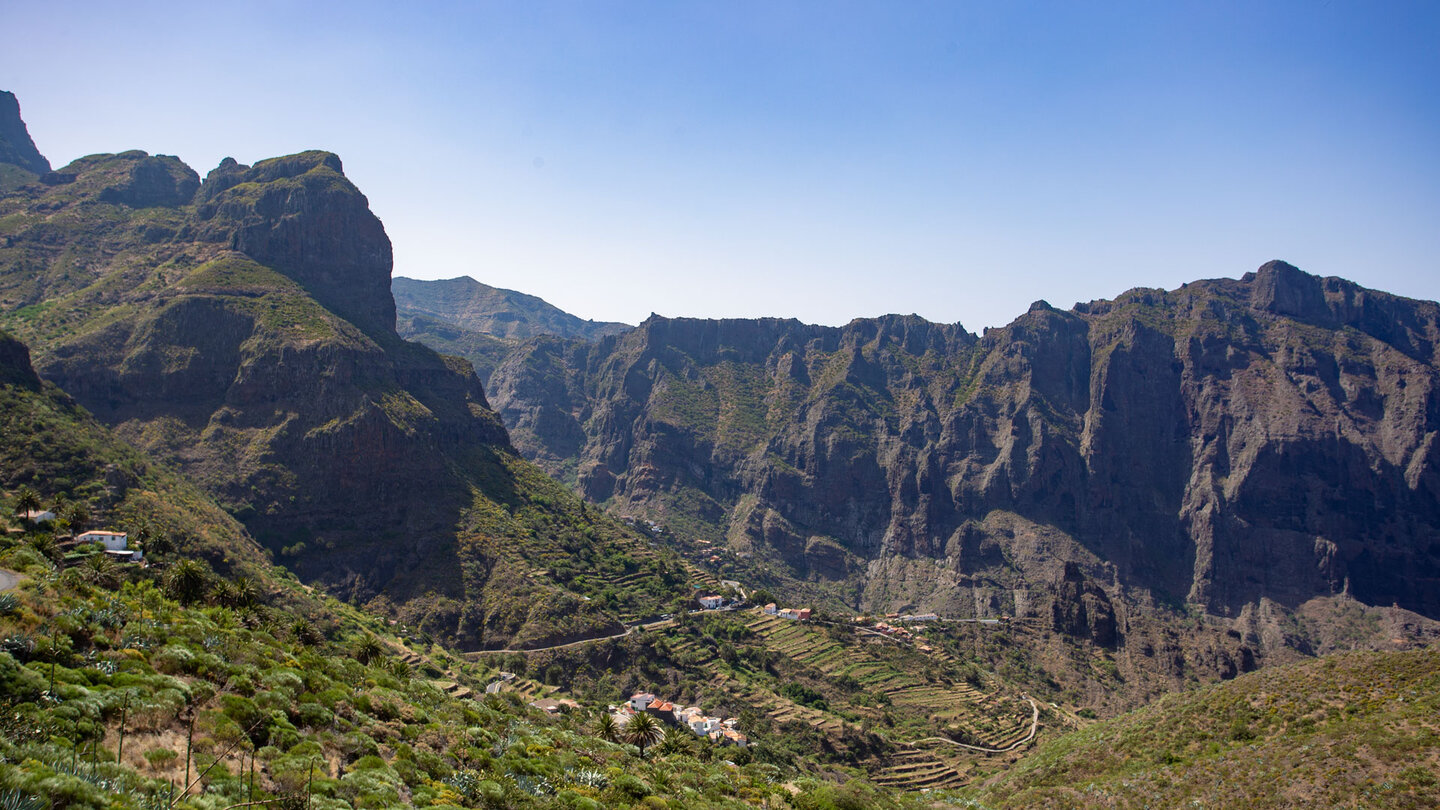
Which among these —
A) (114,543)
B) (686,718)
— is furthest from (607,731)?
(114,543)

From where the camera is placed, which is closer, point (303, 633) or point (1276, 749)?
point (1276, 749)

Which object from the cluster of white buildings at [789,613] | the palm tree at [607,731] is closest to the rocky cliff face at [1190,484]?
the cluster of white buildings at [789,613]

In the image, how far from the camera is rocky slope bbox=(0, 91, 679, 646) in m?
85.6

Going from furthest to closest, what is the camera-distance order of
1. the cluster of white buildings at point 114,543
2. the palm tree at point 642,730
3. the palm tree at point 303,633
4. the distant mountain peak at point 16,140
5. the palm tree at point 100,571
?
the distant mountain peak at point 16,140, the cluster of white buildings at point 114,543, the palm tree at point 303,633, the palm tree at point 642,730, the palm tree at point 100,571

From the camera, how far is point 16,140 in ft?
582

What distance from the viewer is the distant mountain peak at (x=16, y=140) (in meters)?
169

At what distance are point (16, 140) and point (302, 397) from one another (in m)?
160

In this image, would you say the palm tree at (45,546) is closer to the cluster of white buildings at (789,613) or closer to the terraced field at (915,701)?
the terraced field at (915,701)

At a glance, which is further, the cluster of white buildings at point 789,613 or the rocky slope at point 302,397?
the cluster of white buildings at point 789,613

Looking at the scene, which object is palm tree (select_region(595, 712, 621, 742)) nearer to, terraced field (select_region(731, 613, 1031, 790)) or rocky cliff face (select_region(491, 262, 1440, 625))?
terraced field (select_region(731, 613, 1031, 790))

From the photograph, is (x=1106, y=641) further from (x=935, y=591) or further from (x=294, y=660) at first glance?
(x=294, y=660)

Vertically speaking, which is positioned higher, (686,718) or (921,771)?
(686,718)

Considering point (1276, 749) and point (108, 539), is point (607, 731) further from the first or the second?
point (1276, 749)

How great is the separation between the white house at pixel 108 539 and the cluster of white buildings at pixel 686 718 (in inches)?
1500
